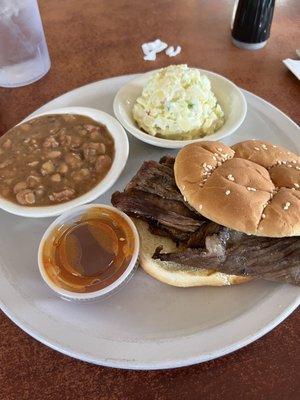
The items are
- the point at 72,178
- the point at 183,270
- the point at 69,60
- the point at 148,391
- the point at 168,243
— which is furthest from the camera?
the point at 69,60

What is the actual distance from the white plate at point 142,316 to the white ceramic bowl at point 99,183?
0.15m

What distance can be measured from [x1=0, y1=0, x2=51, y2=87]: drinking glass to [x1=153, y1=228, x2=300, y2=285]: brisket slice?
1.74 meters

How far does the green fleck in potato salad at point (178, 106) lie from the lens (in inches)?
80.0

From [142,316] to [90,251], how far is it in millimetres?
327

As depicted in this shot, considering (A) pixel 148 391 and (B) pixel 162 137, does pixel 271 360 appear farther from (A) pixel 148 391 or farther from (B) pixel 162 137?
(B) pixel 162 137

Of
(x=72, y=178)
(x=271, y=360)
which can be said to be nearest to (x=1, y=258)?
(x=72, y=178)

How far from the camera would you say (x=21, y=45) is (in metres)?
2.53

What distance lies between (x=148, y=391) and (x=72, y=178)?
0.96 meters

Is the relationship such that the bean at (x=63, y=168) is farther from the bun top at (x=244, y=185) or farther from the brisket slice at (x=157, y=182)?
the bun top at (x=244, y=185)

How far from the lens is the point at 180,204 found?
165 centimetres

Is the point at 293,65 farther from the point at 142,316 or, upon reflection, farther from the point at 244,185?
the point at 142,316

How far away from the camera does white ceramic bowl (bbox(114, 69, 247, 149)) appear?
202cm

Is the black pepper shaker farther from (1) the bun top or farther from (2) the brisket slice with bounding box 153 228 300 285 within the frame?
(2) the brisket slice with bounding box 153 228 300 285

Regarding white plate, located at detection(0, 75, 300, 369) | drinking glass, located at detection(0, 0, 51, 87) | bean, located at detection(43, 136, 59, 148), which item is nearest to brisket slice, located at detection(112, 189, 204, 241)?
white plate, located at detection(0, 75, 300, 369)
